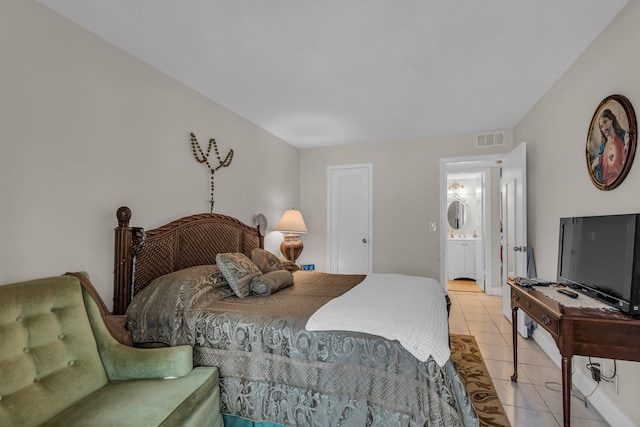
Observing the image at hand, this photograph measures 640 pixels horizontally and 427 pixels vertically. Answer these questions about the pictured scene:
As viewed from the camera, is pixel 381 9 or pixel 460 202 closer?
pixel 381 9

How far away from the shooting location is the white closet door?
4922 mm

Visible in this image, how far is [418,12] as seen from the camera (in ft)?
6.14

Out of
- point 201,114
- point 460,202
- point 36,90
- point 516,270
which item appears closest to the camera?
point 36,90

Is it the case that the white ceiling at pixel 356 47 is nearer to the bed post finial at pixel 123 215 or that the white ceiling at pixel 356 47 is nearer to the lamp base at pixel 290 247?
the bed post finial at pixel 123 215

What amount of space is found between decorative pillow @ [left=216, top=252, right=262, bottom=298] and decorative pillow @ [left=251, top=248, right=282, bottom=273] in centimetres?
37

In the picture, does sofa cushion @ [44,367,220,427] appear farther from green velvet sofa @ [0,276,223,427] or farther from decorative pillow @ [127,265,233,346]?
decorative pillow @ [127,265,233,346]

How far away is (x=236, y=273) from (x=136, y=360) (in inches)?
35.3

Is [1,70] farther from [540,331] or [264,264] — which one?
[540,331]

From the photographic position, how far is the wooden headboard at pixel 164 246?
7.08 feet

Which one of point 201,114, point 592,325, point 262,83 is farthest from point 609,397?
point 201,114

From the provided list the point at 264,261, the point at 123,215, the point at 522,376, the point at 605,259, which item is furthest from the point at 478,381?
the point at 123,215

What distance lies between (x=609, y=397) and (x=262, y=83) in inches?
138

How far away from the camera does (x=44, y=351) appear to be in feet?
4.66

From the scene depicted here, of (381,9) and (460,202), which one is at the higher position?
(381,9)
